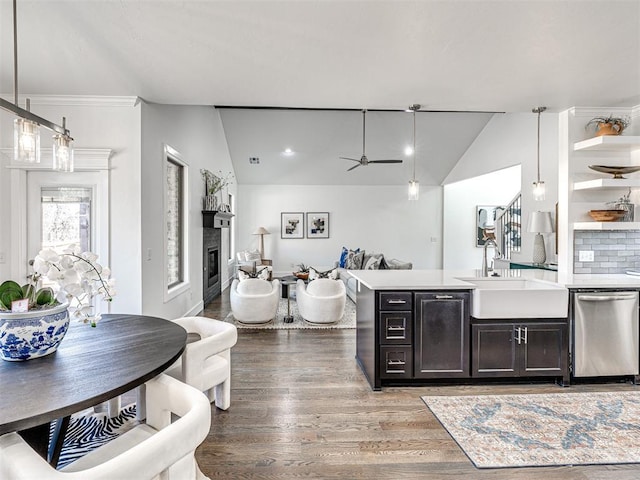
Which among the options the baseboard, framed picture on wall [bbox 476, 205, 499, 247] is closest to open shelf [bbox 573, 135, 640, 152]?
the baseboard

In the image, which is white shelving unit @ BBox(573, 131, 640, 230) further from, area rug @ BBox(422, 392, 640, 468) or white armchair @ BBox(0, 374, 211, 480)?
white armchair @ BBox(0, 374, 211, 480)

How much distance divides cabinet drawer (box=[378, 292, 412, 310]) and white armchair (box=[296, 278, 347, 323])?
1884mm

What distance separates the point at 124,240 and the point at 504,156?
20.8 ft

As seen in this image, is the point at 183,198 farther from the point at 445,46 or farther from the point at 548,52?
the point at 548,52

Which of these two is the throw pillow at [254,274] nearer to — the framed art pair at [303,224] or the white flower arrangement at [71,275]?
the white flower arrangement at [71,275]

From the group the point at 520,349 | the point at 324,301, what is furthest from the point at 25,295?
the point at 324,301

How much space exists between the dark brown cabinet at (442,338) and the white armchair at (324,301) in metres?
1.96

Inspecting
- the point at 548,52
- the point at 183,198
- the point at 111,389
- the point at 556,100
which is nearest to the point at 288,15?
the point at 548,52

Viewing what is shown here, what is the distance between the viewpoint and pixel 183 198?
5051 mm

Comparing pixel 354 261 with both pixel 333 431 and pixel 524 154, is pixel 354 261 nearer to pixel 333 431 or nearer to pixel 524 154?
pixel 524 154

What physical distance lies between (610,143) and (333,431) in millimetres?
3588

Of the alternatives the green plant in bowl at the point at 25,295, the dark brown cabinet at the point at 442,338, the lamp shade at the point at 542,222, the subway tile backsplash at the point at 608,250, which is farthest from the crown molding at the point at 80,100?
the lamp shade at the point at 542,222

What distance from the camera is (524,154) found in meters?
5.93

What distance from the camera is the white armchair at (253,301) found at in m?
4.81
